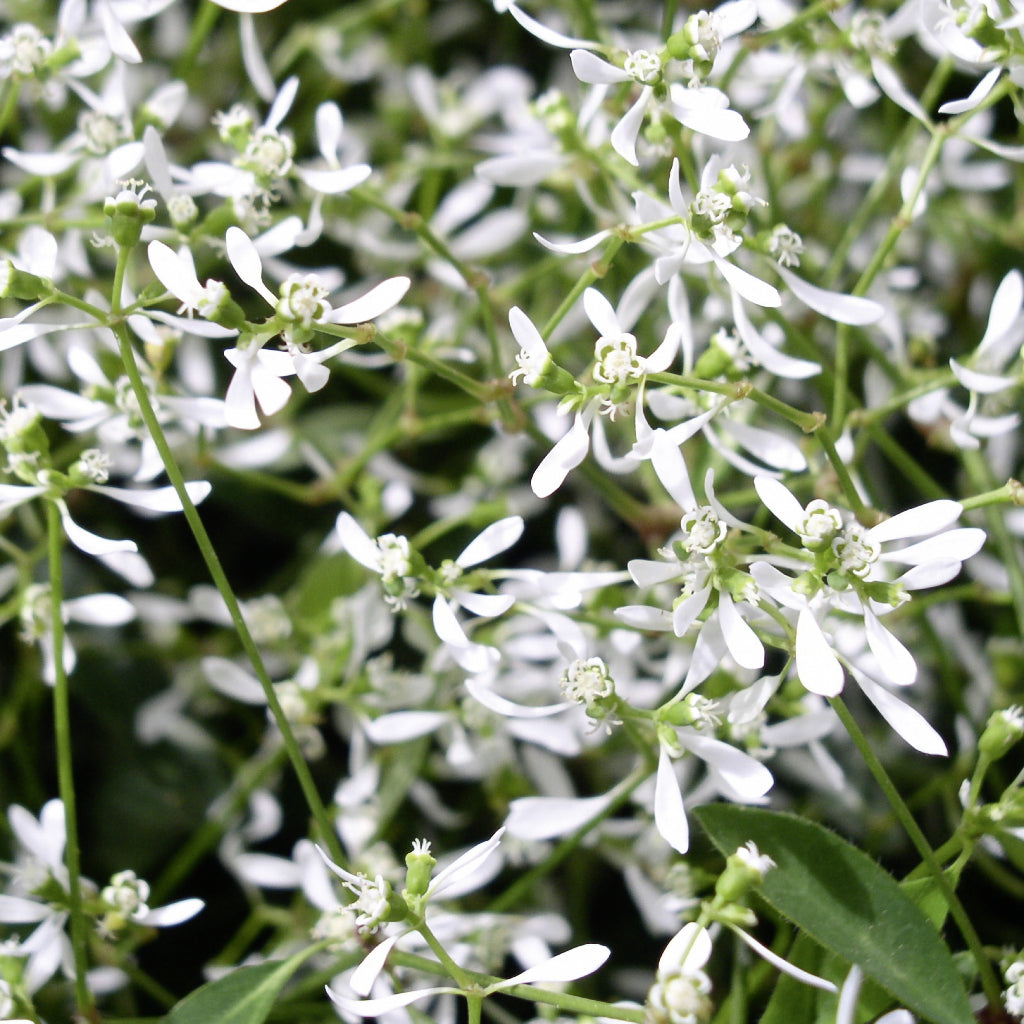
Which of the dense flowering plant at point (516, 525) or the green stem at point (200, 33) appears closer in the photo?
the dense flowering plant at point (516, 525)

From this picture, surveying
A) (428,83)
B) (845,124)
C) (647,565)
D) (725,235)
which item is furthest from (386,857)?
(845,124)

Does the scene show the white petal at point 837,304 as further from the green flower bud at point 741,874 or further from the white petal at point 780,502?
the green flower bud at point 741,874

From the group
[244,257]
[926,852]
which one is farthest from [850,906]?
[244,257]

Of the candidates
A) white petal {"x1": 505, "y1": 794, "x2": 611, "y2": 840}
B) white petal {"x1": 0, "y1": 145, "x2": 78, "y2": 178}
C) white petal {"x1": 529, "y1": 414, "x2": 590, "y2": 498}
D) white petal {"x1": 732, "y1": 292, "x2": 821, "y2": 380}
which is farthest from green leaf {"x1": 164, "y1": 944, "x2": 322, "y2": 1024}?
white petal {"x1": 0, "y1": 145, "x2": 78, "y2": 178}

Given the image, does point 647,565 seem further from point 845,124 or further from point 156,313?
point 845,124

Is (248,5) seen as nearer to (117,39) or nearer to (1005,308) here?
(117,39)

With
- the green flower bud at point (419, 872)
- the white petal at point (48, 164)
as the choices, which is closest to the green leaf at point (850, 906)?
the green flower bud at point (419, 872)

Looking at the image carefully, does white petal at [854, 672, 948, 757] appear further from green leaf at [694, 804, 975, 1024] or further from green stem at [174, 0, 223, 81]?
green stem at [174, 0, 223, 81]
